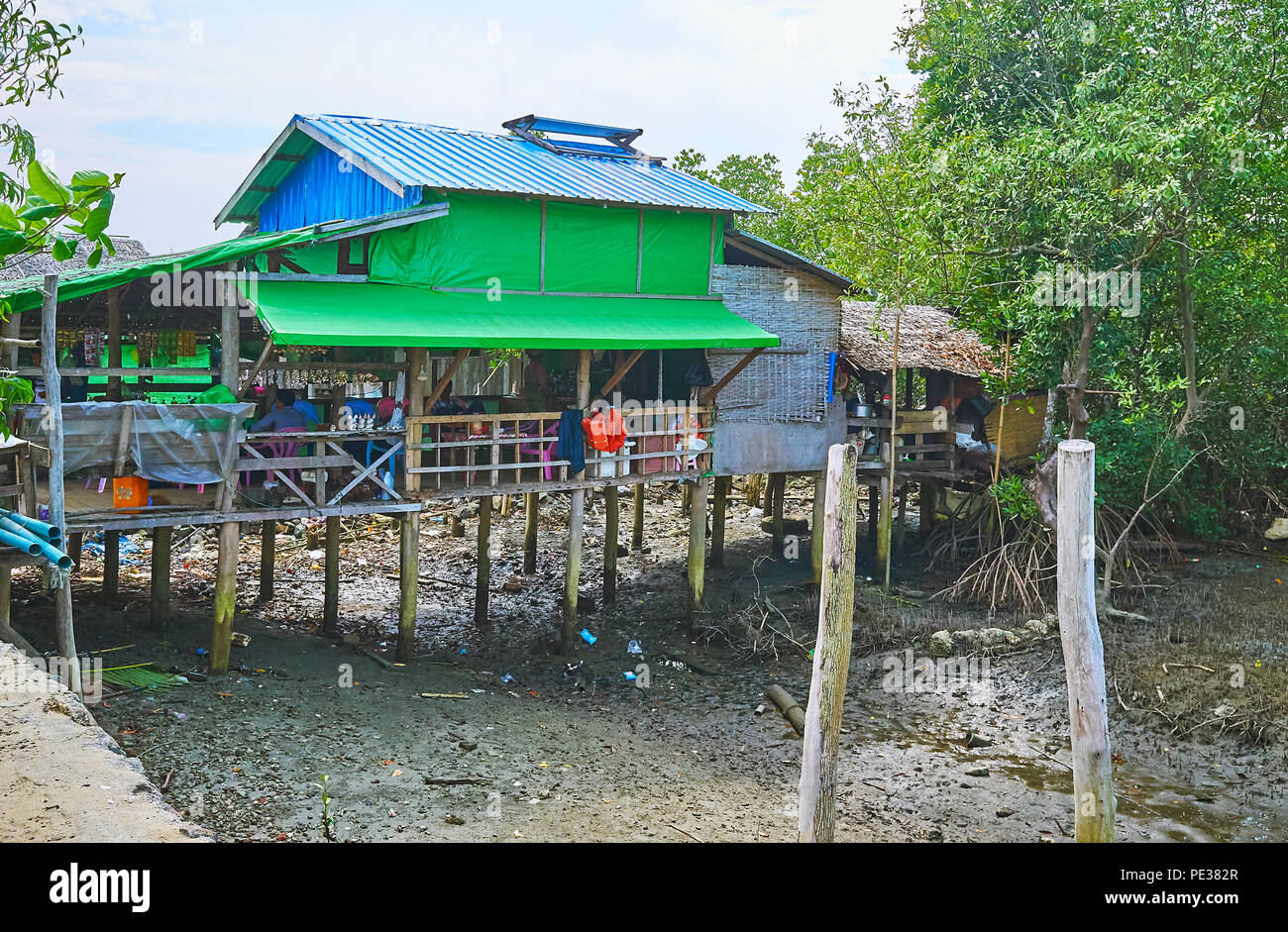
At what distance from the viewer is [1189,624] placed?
16.1m

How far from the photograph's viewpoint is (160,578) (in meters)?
→ 14.3

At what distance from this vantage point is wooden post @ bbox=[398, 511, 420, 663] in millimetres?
14383

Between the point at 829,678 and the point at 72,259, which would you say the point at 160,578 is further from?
the point at 72,259

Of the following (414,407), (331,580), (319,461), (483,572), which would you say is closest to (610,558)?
(483,572)

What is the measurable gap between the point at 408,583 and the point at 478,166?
5.78 metres

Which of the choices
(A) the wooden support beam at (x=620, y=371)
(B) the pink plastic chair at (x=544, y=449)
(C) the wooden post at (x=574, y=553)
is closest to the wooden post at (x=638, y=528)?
(C) the wooden post at (x=574, y=553)

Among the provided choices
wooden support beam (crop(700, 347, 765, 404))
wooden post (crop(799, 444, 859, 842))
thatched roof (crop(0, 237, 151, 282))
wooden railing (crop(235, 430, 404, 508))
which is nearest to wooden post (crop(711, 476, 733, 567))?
wooden support beam (crop(700, 347, 765, 404))

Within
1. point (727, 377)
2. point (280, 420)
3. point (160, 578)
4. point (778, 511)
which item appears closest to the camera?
point (280, 420)

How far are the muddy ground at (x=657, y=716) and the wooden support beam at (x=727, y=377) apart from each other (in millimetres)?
3556

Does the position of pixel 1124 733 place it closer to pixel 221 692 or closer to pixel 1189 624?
pixel 1189 624

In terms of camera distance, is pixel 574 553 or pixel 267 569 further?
pixel 267 569

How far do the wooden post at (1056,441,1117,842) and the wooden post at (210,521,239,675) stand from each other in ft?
30.2

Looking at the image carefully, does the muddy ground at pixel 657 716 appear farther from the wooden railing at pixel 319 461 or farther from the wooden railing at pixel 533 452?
the wooden railing at pixel 533 452

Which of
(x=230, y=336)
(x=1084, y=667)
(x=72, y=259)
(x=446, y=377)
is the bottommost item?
(x=1084, y=667)
